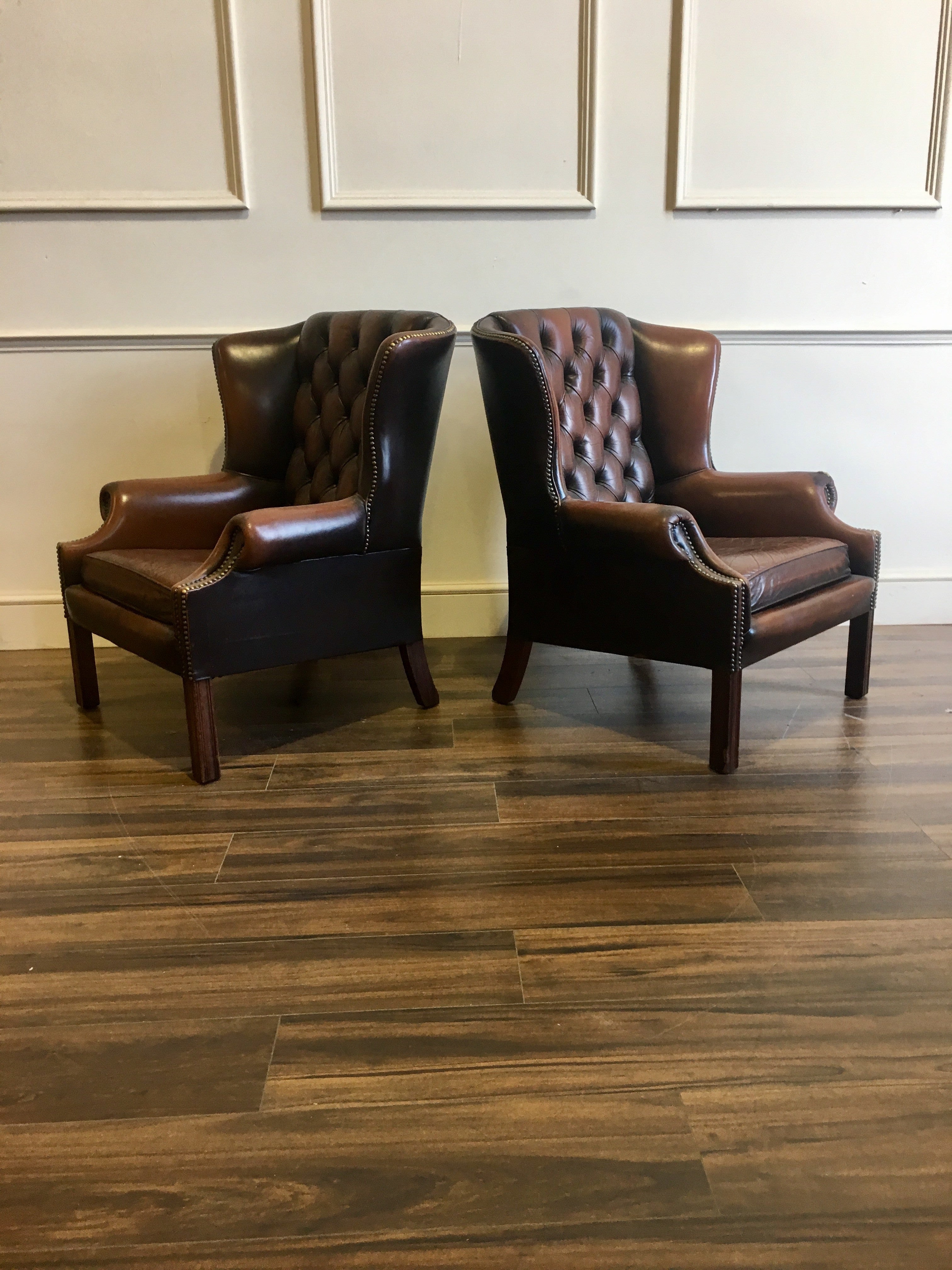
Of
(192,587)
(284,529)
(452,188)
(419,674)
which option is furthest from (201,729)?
(452,188)

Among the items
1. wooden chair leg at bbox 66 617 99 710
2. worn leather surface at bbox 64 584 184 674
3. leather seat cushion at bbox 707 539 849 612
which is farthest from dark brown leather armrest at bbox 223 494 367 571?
leather seat cushion at bbox 707 539 849 612

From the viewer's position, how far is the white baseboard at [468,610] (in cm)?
338

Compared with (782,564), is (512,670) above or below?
below

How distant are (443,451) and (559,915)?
1955 mm

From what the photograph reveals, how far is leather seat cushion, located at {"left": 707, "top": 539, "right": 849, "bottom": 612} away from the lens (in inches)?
88.6

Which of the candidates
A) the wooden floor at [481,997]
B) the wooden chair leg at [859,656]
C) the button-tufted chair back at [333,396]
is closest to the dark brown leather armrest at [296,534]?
the button-tufted chair back at [333,396]

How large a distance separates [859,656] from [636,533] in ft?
2.87

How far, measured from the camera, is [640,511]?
229 cm

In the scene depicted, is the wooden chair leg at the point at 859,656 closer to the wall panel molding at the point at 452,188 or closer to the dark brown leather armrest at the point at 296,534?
the dark brown leather armrest at the point at 296,534

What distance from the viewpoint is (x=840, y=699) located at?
275 centimetres

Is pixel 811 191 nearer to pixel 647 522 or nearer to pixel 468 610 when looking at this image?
pixel 647 522

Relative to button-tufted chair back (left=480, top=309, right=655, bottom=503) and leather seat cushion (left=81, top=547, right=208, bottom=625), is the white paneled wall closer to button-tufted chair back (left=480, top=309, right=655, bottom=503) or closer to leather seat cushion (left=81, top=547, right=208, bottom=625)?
button-tufted chair back (left=480, top=309, right=655, bottom=503)

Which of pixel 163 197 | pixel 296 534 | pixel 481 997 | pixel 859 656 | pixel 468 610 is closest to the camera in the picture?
pixel 481 997

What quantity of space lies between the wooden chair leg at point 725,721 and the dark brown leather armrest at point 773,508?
0.66 m
